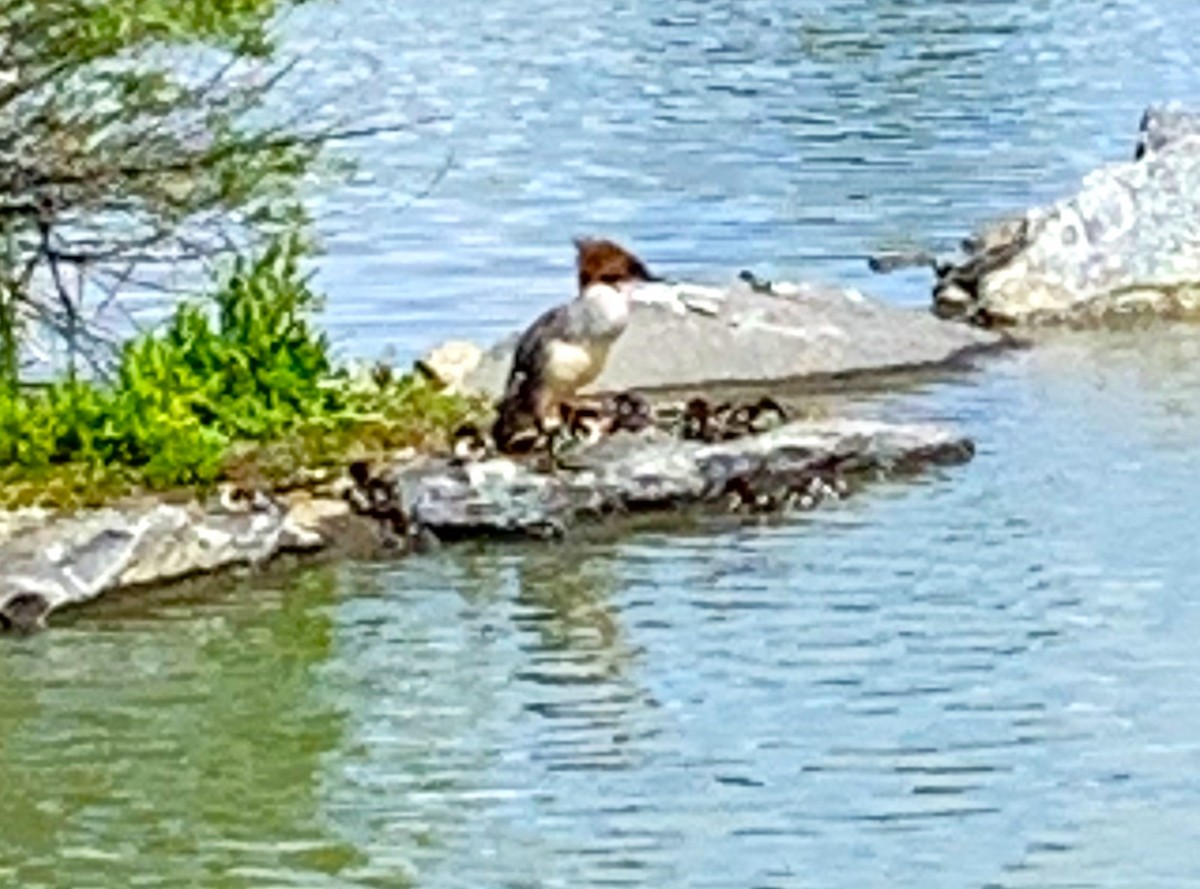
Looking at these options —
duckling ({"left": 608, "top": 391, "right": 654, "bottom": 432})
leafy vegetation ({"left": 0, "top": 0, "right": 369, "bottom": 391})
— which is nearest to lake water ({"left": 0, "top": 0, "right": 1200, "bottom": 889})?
duckling ({"left": 608, "top": 391, "right": 654, "bottom": 432})

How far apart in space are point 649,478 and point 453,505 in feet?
1.96

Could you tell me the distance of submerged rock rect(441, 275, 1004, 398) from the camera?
1432 centimetres

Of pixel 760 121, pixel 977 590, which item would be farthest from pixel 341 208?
pixel 977 590

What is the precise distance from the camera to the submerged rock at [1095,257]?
52.3 feet

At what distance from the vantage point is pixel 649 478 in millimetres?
11477

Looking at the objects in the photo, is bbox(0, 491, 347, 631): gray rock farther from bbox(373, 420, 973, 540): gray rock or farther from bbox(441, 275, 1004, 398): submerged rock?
bbox(441, 275, 1004, 398): submerged rock

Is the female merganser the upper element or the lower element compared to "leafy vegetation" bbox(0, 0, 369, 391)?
lower

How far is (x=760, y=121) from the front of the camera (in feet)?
73.8

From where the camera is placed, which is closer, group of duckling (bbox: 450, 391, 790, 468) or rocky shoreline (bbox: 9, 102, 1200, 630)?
rocky shoreline (bbox: 9, 102, 1200, 630)

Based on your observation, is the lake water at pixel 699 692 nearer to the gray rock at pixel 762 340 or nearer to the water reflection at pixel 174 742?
the water reflection at pixel 174 742

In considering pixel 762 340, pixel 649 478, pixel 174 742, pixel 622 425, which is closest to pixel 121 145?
pixel 622 425

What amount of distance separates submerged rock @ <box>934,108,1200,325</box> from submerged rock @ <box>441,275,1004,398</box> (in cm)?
90

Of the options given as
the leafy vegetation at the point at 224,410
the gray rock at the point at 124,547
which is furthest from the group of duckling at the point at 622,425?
the gray rock at the point at 124,547

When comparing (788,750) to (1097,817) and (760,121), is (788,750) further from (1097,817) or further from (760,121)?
(760,121)
